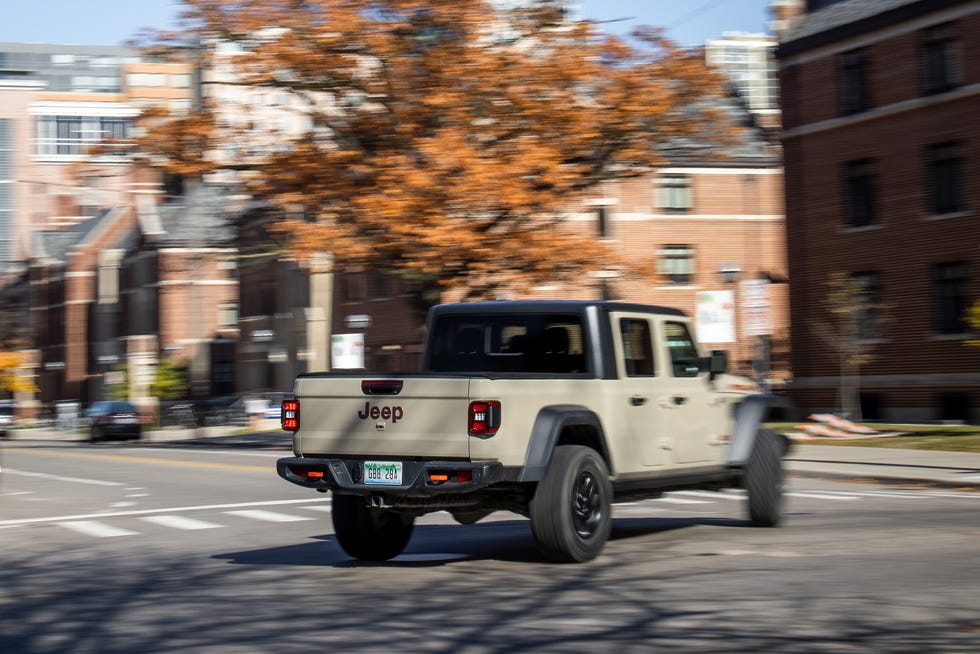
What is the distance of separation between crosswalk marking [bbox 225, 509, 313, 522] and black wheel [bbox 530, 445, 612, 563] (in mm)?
5671

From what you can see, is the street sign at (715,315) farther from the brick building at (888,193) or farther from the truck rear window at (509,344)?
the brick building at (888,193)

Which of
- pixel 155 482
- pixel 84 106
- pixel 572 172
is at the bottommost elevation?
pixel 155 482

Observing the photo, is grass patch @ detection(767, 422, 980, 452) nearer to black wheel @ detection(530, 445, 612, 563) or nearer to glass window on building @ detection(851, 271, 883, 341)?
glass window on building @ detection(851, 271, 883, 341)

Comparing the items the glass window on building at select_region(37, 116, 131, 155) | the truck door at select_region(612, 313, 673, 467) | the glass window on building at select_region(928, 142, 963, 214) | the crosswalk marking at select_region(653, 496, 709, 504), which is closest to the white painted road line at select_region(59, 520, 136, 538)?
the truck door at select_region(612, 313, 673, 467)

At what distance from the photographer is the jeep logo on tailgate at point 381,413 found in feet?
32.2

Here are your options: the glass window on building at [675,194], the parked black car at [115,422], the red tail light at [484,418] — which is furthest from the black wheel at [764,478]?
the glass window on building at [675,194]

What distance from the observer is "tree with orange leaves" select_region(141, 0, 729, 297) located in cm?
2736

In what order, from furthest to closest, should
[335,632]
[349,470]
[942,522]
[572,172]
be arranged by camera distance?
[572,172]
[942,522]
[349,470]
[335,632]

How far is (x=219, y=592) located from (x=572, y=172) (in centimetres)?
2036

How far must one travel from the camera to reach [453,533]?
13086 mm

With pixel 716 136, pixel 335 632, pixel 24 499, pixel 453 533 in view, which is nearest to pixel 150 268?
pixel 716 136

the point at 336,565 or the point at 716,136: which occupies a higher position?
the point at 716,136

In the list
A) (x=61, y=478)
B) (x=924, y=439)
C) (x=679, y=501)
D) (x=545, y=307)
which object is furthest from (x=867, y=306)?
(x=545, y=307)

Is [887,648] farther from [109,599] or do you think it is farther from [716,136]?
[716,136]
